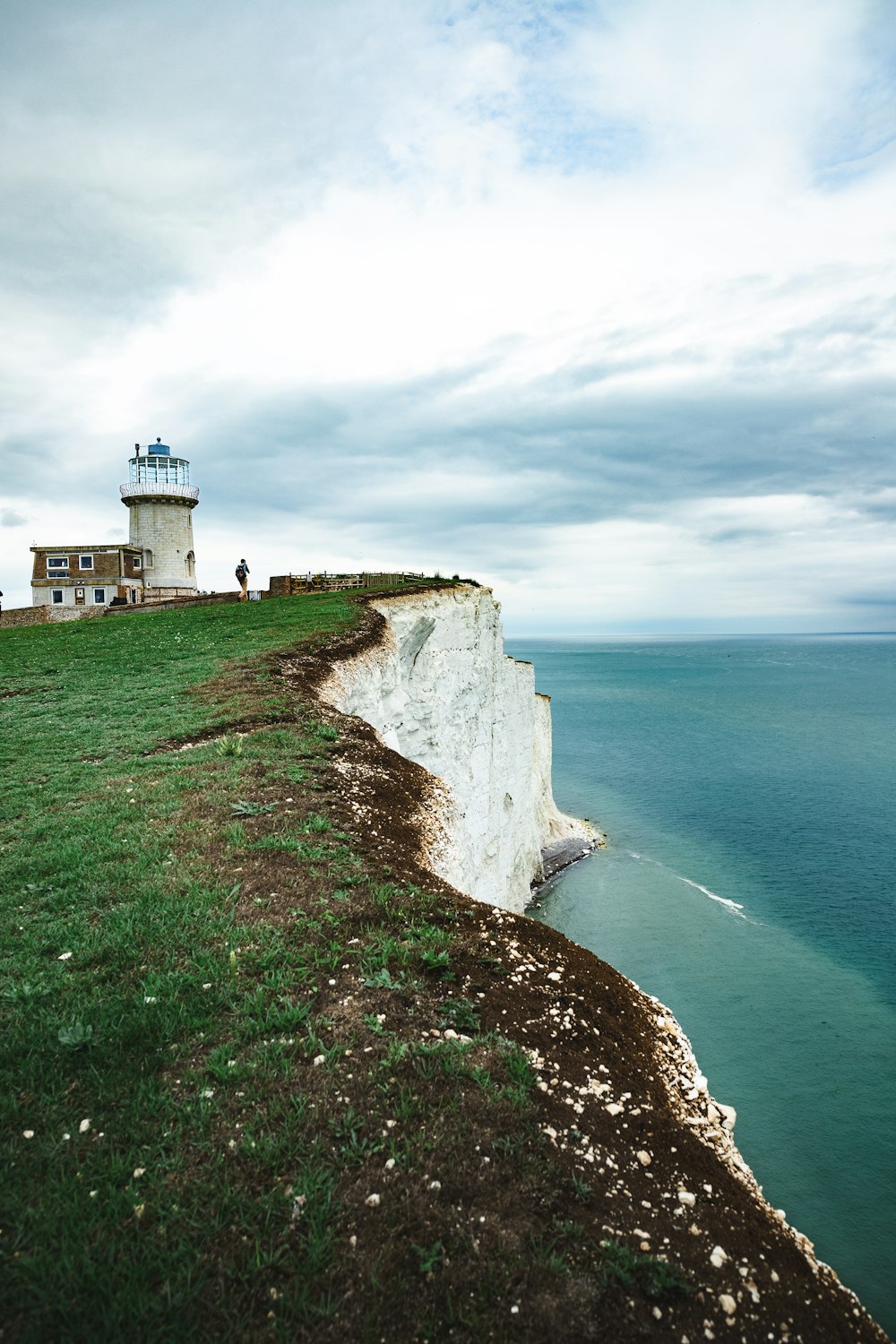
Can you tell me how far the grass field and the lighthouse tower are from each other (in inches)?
1930

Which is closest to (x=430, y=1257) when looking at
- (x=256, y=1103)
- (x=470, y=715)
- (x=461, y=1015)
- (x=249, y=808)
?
(x=256, y=1103)

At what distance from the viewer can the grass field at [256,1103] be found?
147 inches

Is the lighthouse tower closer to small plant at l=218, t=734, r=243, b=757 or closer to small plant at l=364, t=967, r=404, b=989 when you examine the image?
small plant at l=218, t=734, r=243, b=757

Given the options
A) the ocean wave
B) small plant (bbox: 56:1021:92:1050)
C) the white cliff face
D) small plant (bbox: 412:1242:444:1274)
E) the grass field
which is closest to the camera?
the grass field

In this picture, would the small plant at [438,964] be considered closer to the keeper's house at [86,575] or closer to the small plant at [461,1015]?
the small plant at [461,1015]

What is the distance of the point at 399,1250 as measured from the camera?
3.96 metres

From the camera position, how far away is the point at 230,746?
1234 centimetres

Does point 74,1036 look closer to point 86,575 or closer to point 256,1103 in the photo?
point 256,1103

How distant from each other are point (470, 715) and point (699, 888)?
16.0 metres

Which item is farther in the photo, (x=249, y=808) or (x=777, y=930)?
(x=777, y=930)

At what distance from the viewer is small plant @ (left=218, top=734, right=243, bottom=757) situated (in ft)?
39.6

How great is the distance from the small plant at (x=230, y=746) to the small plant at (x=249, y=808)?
2200mm

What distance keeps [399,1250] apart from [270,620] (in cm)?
2553

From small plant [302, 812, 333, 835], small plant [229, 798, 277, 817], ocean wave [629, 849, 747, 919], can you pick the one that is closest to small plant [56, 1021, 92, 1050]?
small plant [302, 812, 333, 835]
